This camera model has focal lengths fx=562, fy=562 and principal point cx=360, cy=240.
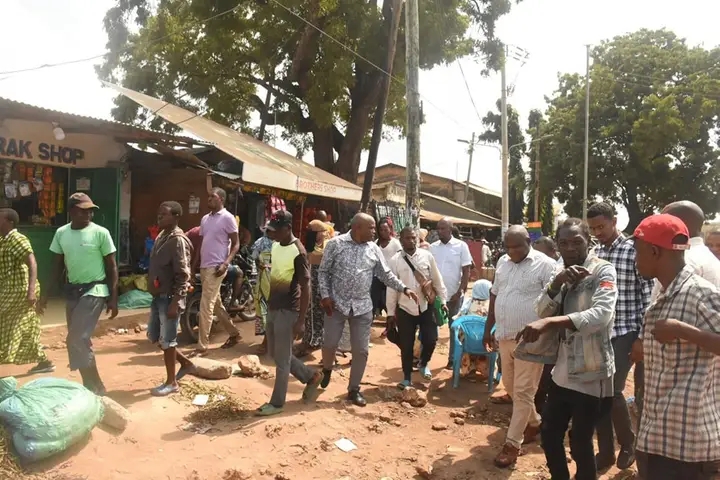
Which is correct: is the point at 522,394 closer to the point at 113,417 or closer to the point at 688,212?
the point at 688,212

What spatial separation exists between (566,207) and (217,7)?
78.4 ft

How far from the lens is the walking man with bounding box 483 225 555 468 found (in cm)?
414

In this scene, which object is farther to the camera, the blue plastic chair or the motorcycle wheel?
the motorcycle wheel

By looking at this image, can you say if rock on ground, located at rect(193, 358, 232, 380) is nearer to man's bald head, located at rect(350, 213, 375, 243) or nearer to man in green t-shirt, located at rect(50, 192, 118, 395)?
man in green t-shirt, located at rect(50, 192, 118, 395)

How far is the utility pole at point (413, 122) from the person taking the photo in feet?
32.8

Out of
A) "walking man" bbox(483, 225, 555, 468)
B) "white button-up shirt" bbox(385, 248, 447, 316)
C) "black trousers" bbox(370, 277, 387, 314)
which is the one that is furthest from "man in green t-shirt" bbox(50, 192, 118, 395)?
"black trousers" bbox(370, 277, 387, 314)

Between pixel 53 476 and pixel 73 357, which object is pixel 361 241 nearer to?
pixel 73 357

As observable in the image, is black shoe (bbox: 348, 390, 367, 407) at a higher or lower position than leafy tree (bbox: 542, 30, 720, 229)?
lower

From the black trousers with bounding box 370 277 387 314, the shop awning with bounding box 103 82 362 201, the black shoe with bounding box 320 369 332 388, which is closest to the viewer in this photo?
the black shoe with bounding box 320 369 332 388

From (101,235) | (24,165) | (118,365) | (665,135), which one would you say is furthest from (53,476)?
(665,135)

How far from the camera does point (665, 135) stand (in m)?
27.7

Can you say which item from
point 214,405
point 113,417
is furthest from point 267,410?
point 113,417

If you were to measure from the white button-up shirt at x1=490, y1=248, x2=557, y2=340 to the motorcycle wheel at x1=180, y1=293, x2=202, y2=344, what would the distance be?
4.28 meters

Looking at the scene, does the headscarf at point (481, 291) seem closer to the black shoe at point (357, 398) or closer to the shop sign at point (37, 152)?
the black shoe at point (357, 398)
